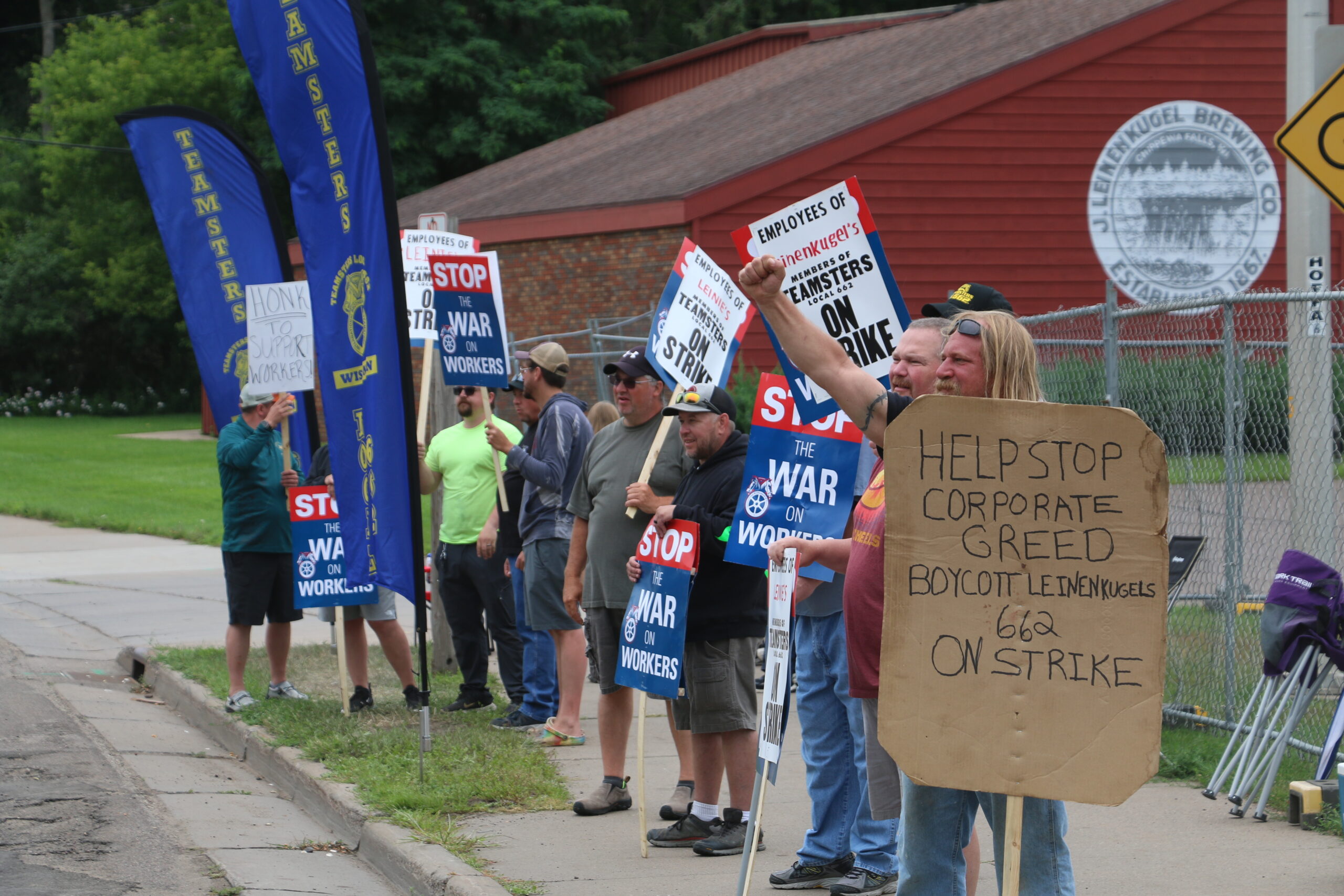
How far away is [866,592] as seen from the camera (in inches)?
157

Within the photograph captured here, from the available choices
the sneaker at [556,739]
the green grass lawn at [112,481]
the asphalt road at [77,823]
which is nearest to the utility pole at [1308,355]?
the sneaker at [556,739]

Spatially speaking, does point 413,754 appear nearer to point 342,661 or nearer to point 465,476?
point 342,661

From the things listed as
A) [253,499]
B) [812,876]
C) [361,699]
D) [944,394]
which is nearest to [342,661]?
[361,699]

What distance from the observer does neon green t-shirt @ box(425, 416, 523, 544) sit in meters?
8.80

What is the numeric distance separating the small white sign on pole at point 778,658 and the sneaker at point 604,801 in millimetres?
1751

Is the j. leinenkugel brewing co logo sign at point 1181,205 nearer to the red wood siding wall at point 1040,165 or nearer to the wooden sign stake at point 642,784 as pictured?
the red wood siding wall at point 1040,165

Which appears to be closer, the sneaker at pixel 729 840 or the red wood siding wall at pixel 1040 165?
the sneaker at pixel 729 840

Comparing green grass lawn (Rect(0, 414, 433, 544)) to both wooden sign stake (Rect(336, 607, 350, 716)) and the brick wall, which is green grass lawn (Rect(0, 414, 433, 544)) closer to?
wooden sign stake (Rect(336, 607, 350, 716))

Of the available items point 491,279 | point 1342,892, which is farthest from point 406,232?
point 1342,892

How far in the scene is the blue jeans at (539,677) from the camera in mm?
8438

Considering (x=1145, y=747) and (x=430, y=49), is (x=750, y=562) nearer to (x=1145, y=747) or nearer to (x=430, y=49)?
(x=1145, y=747)

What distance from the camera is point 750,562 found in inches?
215

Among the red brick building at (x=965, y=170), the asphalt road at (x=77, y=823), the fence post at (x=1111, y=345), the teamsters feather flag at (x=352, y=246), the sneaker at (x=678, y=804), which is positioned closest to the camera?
the asphalt road at (x=77, y=823)

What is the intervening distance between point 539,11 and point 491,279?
34.7 metres
